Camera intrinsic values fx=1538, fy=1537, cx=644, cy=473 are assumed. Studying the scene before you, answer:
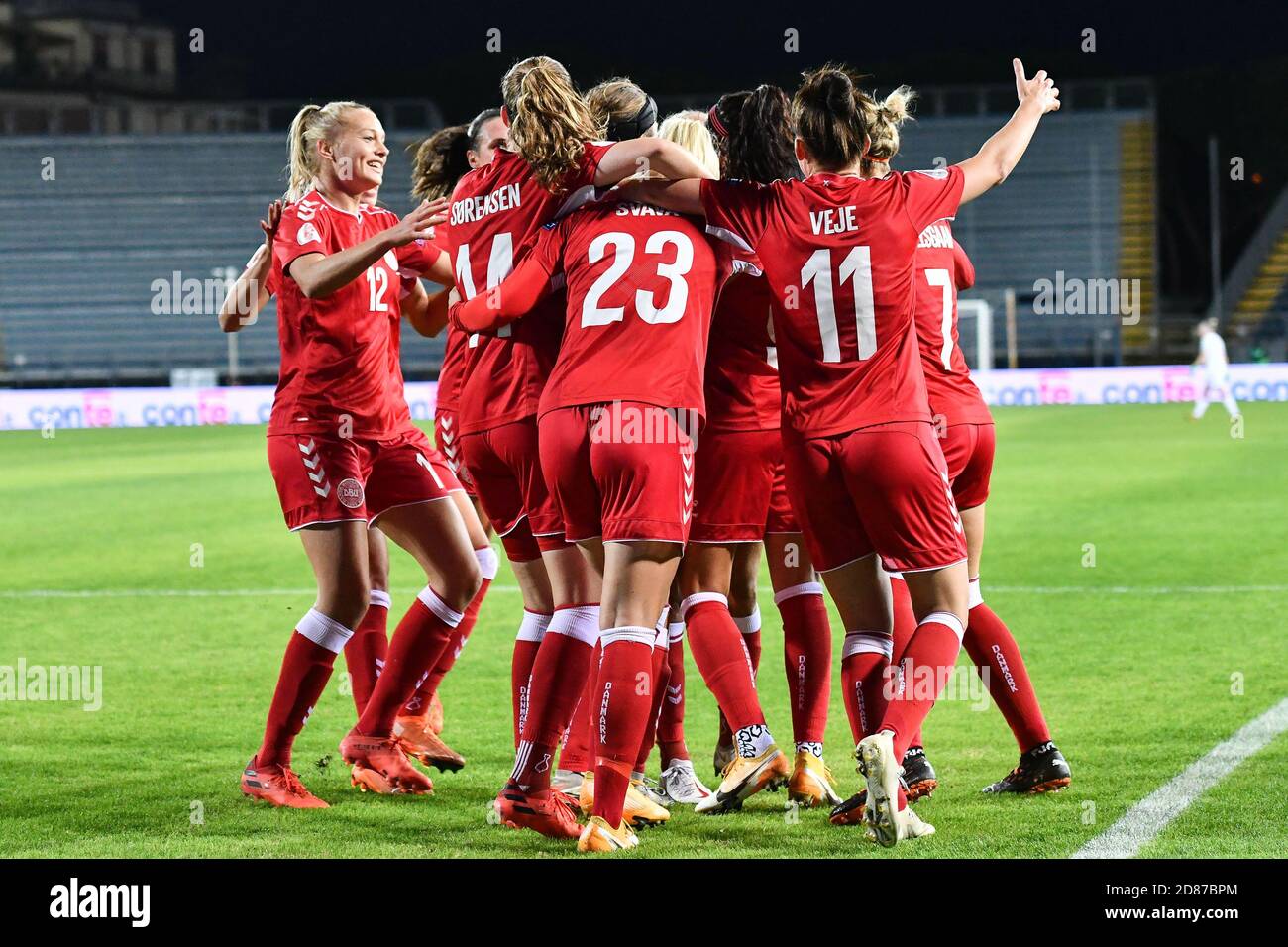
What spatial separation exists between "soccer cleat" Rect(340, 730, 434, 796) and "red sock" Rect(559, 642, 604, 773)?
60 cm

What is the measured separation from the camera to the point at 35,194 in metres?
39.9

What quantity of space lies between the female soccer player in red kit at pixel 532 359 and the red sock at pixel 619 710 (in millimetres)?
305

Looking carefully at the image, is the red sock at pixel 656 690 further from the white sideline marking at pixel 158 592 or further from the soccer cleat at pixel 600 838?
the white sideline marking at pixel 158 592

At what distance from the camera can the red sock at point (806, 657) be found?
192 inches

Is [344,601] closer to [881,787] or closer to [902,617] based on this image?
[902,617]

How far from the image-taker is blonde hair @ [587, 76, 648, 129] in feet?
14.6

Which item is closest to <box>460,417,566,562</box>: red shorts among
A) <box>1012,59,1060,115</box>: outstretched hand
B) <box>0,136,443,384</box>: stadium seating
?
<box>1012,59,1060,115</box>: outstretched hand

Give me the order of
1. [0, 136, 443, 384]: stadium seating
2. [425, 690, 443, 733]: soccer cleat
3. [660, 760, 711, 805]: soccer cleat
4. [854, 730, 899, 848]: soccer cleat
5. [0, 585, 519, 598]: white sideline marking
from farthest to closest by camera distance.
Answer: [0, 136, 443, 384]: stadium seating
[0, 585, 519, 598]: white sideline marking
[425, 690, 443, 733]: soccer cleat
[660, 760, 711, 805]: soccer cleat
[854, 730, 899, 848]: soccer cleat

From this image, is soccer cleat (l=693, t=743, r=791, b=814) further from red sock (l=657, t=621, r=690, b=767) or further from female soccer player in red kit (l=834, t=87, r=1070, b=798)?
female soccer player in red kit (l=834, t=87, r=1070, b=798)

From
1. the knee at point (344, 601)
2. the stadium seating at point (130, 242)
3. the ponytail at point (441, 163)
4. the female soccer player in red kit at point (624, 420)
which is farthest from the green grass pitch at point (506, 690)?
the stadium seating at point (130, 242)

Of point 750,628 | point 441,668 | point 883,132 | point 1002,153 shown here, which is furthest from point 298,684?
point 1002,153
